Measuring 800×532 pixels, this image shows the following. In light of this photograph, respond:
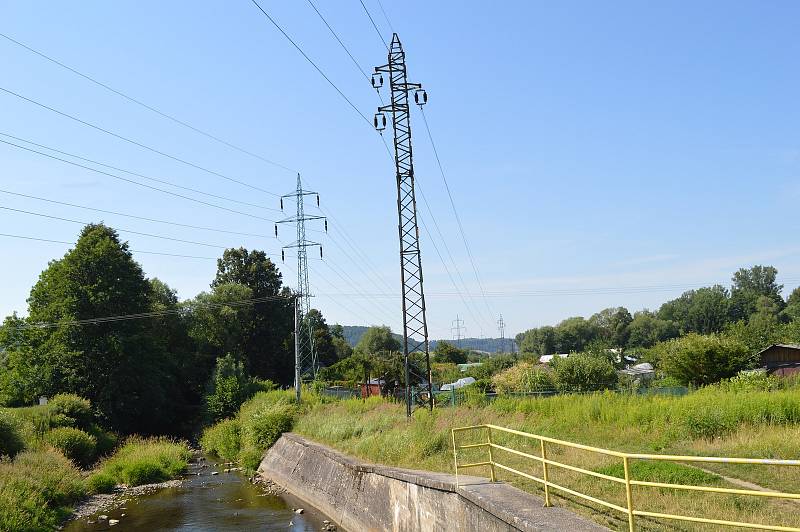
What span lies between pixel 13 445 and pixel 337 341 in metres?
90.6

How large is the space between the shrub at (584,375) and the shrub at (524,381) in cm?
98

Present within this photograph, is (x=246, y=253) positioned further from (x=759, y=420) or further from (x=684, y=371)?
(x=759, y=420)

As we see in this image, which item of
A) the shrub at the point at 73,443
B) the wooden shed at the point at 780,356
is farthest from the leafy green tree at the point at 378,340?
the shrub at the point at 73,443

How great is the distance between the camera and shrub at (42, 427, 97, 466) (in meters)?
31.9

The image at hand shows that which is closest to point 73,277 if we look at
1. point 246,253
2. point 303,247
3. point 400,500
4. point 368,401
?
point 303,247

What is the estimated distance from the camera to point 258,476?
1192 inches

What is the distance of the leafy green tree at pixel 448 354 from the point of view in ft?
354

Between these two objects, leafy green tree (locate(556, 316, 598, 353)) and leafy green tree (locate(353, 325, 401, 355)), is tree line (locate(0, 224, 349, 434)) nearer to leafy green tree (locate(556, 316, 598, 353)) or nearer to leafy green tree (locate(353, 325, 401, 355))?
leafy green tree (locate(353, 325, 401, 355))

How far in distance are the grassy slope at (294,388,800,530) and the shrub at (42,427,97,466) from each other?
13.6 metres

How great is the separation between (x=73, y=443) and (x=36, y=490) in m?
10.9

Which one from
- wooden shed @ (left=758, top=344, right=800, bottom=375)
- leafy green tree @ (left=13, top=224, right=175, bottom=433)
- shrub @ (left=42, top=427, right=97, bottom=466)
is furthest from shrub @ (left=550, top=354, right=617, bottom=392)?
leafy green tree @ (left=13, top=224, right=175, bottom=433)

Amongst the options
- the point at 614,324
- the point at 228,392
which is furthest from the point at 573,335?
the point at 228,392

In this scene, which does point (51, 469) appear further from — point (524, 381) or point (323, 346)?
point (323, 346)

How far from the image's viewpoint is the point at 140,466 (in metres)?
30.9
